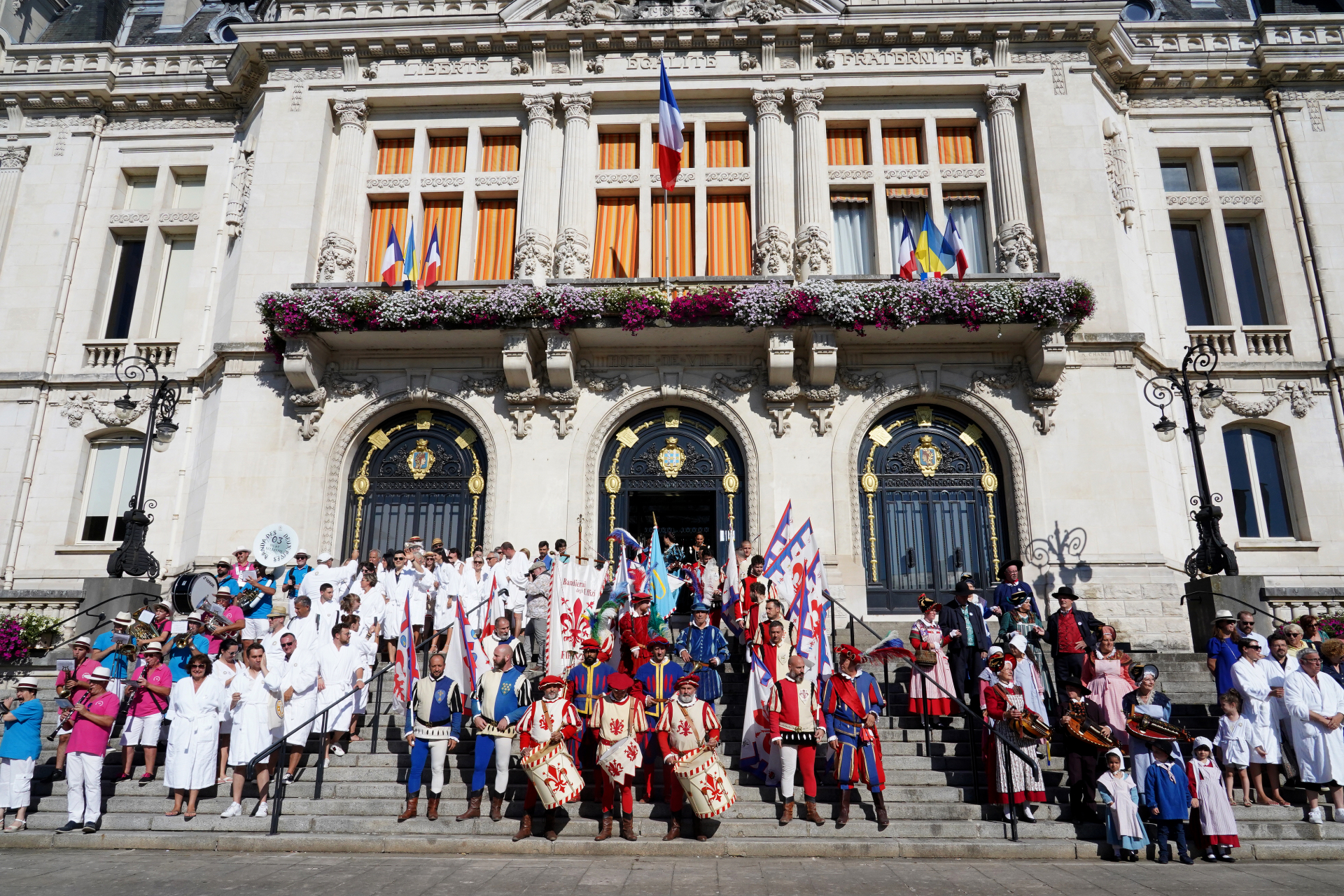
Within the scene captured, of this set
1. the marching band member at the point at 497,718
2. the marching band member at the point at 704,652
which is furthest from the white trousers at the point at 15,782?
the marching band member at the point at 704,652

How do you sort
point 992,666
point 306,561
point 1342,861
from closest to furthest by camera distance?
point 1342,861 → point 992,666 → point 306,561

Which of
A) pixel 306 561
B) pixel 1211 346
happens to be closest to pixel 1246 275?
pixel 1211 346

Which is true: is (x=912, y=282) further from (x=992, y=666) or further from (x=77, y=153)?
(x=77, y=153)

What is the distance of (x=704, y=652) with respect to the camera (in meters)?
12.4

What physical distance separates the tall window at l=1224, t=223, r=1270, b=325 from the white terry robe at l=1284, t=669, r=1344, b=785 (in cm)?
1202

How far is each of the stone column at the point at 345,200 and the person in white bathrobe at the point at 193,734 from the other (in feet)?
33.1

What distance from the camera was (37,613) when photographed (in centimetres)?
1733

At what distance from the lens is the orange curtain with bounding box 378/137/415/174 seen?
21.3 meters

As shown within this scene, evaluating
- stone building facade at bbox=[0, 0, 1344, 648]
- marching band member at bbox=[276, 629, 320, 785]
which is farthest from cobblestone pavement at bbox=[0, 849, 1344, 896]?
stone building facade at bbox=[0, 0, 1344, 648]

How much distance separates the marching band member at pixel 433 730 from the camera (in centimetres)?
1045

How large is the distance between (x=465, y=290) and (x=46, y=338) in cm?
1027

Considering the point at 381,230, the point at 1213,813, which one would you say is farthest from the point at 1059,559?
the point at 381,230

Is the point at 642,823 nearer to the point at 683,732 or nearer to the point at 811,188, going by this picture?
the point at 683,732

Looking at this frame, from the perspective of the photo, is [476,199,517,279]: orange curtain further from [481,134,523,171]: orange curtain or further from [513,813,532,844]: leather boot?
[513,813,532,844]: leather boot
